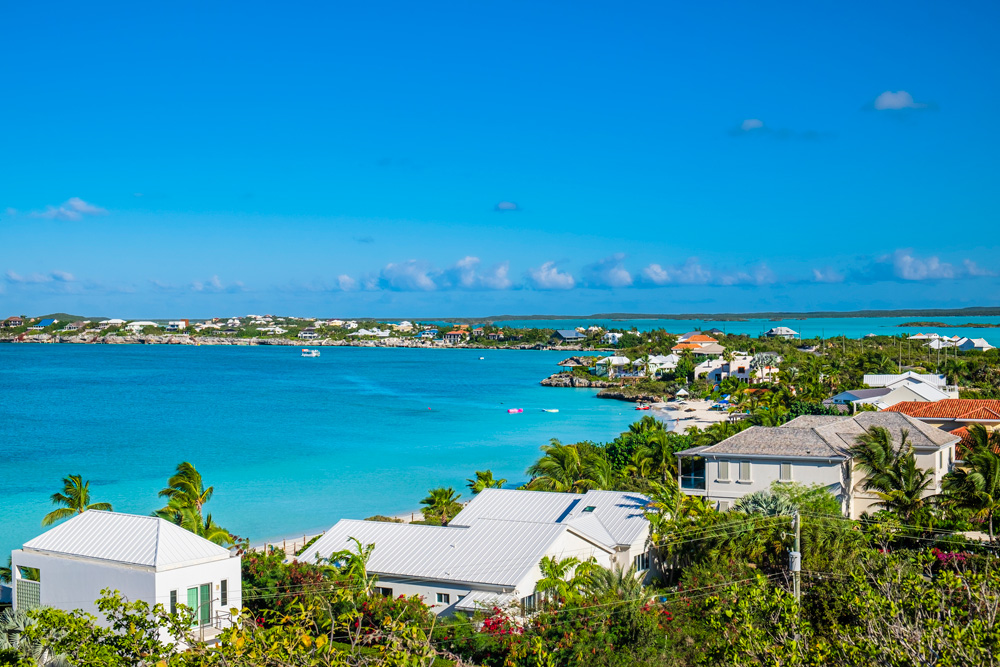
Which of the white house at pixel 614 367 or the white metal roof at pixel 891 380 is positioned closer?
the white metal roof at pixel 891 380

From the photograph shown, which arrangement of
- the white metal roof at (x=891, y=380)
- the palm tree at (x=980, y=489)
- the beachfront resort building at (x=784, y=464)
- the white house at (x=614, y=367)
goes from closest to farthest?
the palm tree at (x=980, y=489)
the beachfront resort building at (x=784, y=464)
the white metal roof at (x=891, y=380)
the white house at (x=614, y=367)

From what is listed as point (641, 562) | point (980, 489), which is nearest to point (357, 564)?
point (641, 562)

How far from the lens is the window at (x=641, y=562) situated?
21.8m

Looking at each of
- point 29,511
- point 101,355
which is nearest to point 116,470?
point 29,511

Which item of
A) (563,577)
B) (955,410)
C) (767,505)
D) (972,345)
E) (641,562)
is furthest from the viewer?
(972,345)

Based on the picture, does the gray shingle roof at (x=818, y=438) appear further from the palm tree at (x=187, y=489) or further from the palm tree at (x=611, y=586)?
the palm tree at (x=187, y=489)

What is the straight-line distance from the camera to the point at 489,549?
66.7 feet

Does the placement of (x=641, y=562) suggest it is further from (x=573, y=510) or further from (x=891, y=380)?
(x=891, y=380)

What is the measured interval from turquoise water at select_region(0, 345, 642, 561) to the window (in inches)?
725

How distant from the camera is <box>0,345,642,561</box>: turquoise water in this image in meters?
42.8

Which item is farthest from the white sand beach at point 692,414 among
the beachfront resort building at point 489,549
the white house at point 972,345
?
the white house at point 972,345

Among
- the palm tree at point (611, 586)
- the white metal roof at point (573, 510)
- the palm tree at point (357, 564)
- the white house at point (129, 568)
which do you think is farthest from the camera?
the white metal roof at point (573, 510)

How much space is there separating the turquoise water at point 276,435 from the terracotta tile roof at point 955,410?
20367mm

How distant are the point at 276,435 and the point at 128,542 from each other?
169 ft
